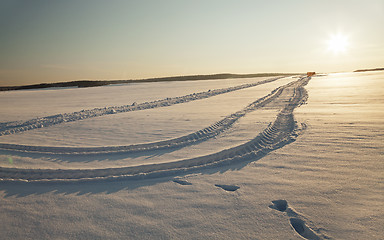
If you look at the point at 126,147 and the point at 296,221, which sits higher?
the point at 126,147

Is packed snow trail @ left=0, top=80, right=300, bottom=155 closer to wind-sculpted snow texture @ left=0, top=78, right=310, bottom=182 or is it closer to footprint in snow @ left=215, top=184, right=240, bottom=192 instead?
wind-sculpted snow texture @ left=0, top=78, right=310, bottom=182

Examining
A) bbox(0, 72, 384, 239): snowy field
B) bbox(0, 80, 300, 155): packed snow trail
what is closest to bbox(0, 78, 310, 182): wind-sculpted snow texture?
bbox(0, 72, 384, 239): snowy field

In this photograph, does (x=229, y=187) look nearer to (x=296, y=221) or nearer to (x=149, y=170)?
(x=296, y=221)

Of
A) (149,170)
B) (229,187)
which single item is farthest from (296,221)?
(149,170)

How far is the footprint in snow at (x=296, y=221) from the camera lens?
2020mm

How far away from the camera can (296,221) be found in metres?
2.20

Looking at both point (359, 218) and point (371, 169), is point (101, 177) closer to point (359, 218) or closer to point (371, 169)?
point (359, 218)

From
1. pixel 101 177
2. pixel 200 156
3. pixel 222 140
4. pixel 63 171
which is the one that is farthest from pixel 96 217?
pixel 222 140

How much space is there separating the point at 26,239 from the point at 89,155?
7.75 feet

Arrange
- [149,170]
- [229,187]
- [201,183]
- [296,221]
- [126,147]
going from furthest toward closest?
[126,147]
[149,170]
[201,183]
[229,187]
[296,221]

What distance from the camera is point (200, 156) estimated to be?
403 centimetres

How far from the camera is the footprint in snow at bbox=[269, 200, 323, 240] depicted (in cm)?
202

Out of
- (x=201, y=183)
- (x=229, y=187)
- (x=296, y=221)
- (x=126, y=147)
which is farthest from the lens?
(x=126, y=147)

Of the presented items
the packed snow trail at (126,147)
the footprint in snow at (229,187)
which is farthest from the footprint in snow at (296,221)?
the packed snow trail at (126,147)
